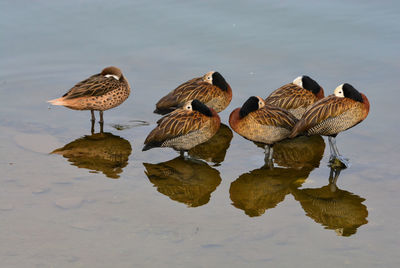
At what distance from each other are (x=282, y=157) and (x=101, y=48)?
6.19m

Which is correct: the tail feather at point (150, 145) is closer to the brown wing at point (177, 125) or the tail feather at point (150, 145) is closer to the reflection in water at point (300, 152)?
the brown wing at point (177, 125)

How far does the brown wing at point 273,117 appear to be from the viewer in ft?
33.9

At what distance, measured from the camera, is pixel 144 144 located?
36.3ft

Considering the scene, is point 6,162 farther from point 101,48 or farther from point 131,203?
point 101,48

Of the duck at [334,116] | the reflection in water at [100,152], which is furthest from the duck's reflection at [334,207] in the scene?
the reflection in water at [100,152]

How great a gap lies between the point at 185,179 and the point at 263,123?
1478mm

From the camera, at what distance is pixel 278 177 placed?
9.93 metres

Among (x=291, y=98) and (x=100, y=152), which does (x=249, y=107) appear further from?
(x=100, y=152)

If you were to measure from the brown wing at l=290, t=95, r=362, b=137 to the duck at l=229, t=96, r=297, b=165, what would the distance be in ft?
0.62

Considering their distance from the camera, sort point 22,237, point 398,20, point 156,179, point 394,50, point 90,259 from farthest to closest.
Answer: point 398,20 → point 394,50 → point 156,179 → point 22,237 → point 90,259

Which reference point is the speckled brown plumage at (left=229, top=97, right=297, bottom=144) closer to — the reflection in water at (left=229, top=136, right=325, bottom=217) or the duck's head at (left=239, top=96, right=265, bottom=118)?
the duck's head at (left=239, top=96, right=265, bottom=118)

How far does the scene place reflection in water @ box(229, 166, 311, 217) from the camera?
9016mm

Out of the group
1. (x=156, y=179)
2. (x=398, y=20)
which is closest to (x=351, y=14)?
(x=398, y=20)

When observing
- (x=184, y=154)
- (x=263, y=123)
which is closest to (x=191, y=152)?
(x=184, y=154)
